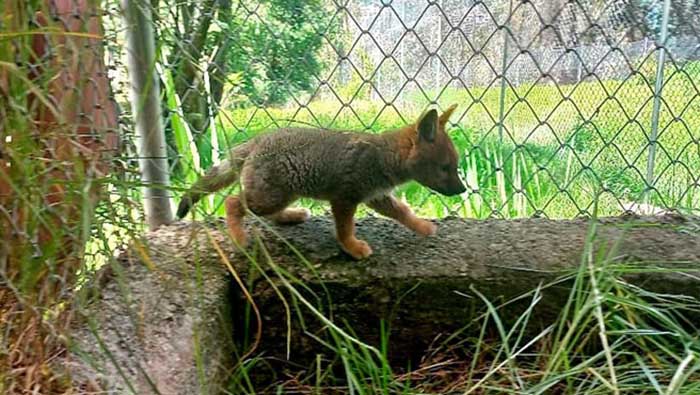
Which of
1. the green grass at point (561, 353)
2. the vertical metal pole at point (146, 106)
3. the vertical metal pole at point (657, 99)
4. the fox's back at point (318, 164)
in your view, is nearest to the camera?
the green grass at point (561, 353)

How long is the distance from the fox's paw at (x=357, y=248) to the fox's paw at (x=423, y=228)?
13 cm

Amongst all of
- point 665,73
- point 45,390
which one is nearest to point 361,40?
point 665,73

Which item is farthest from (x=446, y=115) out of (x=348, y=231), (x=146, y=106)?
(x=146, y=106)

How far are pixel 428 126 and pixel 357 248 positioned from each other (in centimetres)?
37

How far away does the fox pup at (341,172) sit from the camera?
1.46 m

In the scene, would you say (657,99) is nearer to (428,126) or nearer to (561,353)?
(428,126)

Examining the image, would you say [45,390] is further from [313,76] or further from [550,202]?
[550,202]

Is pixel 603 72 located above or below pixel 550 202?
above

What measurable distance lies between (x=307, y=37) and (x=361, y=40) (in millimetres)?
119

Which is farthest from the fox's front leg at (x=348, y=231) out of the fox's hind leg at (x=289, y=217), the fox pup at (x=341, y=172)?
the fox's hind leg at (x=289, y=217)

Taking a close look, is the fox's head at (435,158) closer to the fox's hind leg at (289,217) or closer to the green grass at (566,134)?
the green grass at (566,134)

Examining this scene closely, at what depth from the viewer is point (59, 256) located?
94 cm

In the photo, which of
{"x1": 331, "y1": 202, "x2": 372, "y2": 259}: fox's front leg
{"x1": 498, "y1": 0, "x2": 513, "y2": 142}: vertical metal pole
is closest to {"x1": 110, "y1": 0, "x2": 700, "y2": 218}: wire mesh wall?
{"x1": 498, "y1": 0, "x2": 513, "y2": 142}: vertical metal pole

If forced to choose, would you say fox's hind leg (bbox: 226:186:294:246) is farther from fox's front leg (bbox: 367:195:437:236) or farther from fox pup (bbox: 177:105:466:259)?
fox's front leg (bbox: 367:195:437:236)
